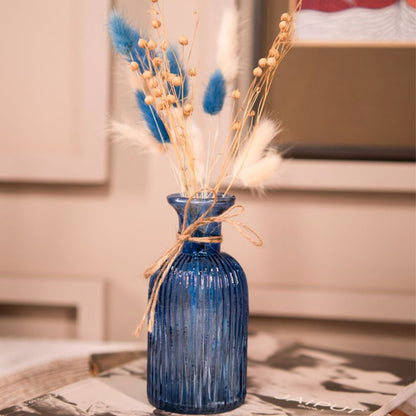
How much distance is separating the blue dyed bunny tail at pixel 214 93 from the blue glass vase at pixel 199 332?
0.10m

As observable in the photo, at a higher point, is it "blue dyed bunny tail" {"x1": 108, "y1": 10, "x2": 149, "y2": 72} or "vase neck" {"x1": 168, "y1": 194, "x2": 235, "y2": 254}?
"blue dyed bunny tail" {"x1": 108, "y1": 10, "x2": 149, "y2": 72}

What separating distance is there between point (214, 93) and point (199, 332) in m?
0.24

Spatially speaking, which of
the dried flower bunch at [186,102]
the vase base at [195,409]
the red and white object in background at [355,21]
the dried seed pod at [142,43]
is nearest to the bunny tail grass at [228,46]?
the dried flower bunch at [186,102]

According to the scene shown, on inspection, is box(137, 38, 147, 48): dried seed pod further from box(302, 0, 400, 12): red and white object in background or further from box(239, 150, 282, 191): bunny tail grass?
box(302, 0, 400, 12): red and white object in background

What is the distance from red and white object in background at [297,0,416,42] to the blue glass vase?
1.22 ft

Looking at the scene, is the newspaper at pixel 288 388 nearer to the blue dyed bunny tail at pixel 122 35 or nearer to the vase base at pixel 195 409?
the vase base at pixel 195 409

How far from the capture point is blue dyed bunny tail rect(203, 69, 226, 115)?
1.94 feet

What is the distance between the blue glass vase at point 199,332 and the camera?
0.54 m

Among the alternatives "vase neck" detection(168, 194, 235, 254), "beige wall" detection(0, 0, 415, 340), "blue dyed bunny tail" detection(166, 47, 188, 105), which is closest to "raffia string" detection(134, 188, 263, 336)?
"vase neck" detection(168, 194, 235, 254)

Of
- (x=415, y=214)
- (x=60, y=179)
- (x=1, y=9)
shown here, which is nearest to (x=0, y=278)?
(x=60, y=179)

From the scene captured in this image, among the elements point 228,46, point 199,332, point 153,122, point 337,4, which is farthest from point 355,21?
point 199,332

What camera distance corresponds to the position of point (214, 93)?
0.59m

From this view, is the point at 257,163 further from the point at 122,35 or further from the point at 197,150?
the point at 122,35

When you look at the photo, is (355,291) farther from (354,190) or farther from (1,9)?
(1,9)
